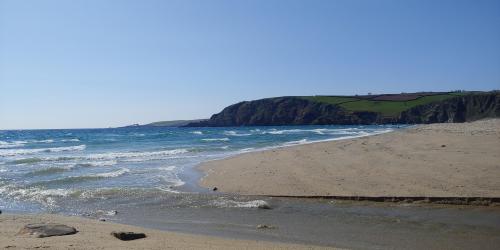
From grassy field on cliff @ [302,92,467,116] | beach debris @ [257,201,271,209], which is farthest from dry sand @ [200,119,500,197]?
grassy field on cliff @ [302,92,467,116]

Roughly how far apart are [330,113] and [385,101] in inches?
770

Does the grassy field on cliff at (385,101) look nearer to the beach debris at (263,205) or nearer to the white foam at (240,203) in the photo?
the white foam at (240,203)

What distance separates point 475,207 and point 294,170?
28.6 ft

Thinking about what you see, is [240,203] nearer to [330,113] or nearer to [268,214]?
[268,214]

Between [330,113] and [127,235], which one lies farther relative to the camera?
[330,113]

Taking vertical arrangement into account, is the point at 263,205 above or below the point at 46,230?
below

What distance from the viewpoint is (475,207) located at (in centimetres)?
1058

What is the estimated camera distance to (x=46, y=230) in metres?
8.10

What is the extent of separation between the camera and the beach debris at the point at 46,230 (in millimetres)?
7938

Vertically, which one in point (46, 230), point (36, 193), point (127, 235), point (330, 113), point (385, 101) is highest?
point (385, 101)

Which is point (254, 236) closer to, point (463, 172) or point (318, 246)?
point (318, 246)

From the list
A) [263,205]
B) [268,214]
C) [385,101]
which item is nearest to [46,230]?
[268,214]

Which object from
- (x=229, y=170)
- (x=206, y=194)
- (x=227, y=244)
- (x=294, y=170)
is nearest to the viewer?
(x=227, y=244)

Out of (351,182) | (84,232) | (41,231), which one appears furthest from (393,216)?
(41,231)
